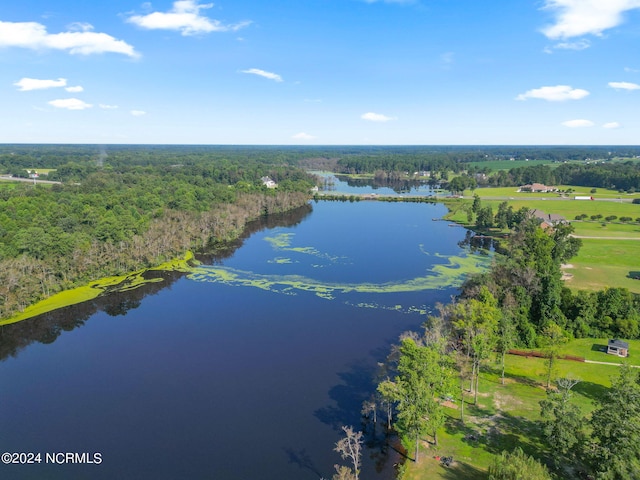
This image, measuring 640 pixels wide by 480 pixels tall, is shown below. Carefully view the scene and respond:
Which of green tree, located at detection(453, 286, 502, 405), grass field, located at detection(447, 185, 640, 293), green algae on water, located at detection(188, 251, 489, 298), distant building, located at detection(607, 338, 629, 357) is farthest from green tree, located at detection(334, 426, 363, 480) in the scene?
grass field, located at detection(447, 185, 640, 293)

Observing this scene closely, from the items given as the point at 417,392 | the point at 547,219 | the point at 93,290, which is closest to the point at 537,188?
the point at 547,219

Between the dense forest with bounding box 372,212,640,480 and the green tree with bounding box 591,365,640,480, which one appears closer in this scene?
the green tree with bounding box 591,365,640,480

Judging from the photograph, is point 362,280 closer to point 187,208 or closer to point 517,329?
point 517,329

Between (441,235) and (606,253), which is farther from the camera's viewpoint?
(441,235)

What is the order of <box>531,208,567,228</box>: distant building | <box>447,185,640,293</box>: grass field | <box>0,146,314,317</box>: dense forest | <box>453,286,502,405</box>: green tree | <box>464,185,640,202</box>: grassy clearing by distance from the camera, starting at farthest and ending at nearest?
<box>464,185,640,202</box>: grassy clearing < <box>531,208,567,228</box>: distant building < <box>447,185,640,293</box>: grass field < <box>0,146,314,317</box>: dense forest < <box>453,286,502,405</box>: green tree

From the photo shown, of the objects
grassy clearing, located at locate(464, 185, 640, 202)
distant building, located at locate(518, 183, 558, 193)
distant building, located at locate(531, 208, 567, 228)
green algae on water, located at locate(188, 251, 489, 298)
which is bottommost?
green algae on water, located at locate(188, 251, 489, 298)

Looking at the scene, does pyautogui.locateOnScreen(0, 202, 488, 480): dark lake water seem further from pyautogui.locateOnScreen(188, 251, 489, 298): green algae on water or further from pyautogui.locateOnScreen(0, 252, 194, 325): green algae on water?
pyautogui.locateOnScreen(0, 252, 194, 325): green algae on water

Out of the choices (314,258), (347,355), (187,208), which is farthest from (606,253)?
(187,208)

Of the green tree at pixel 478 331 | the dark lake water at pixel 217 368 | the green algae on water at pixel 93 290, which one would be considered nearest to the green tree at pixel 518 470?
the dark lake water at pixel 217 368
